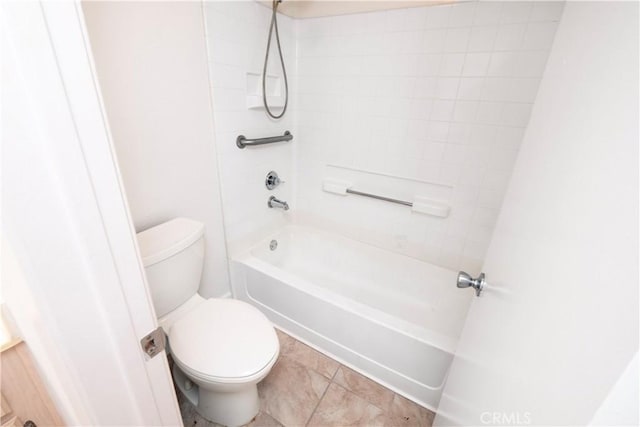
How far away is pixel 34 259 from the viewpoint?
1.07ft

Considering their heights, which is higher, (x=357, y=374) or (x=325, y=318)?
(x=325, y=318)

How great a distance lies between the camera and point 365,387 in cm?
141

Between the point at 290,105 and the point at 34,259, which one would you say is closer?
the point at 34,259

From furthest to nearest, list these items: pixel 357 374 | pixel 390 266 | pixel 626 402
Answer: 1. pixel 390 266
2. pixel 357 374
3. pixel 626 402

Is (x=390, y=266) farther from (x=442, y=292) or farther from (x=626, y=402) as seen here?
(x=626, y=402)

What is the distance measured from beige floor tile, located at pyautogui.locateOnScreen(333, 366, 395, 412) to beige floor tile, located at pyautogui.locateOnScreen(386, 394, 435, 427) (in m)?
0.03

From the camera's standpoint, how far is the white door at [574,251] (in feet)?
0.89

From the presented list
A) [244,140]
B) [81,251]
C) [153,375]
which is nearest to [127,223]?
[81,251]

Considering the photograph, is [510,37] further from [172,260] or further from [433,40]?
[172,260]

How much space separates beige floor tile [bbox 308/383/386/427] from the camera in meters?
1.24

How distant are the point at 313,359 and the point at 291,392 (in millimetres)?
221

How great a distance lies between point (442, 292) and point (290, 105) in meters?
1.59

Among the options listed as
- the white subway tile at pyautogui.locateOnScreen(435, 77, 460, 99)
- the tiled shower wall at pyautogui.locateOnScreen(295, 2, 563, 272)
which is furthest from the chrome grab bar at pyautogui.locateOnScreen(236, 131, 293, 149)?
the white subway tile at pyautogui.locateOnScreen(435, 77, 460, 99)

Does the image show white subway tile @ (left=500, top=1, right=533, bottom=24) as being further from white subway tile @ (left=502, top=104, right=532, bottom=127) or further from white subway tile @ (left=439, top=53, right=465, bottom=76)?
white subway tile @ (left=502, top=104, right=532, bottom=127)
